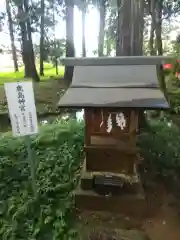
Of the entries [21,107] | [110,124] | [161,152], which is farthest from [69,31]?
[110,124]

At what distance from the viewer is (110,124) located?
9.98ft

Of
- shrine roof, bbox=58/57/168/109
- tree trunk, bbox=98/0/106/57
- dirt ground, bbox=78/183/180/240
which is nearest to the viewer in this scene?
shrine roof, bbox=58/57/168/109

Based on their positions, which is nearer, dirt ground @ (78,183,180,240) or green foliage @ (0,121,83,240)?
dirt ground @ (78,183,180,240)

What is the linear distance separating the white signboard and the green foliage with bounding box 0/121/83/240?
0.94 meters

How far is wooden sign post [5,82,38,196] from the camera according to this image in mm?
3084

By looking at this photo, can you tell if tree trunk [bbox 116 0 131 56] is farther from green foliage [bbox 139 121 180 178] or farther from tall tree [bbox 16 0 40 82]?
tall tree [bbox 16 0 40 82]

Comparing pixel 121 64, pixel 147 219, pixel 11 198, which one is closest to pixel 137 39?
pixel 121 64

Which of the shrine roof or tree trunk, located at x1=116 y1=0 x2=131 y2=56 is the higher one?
tree trunk, located at x1=116 y1=0 x2=131 y2=56

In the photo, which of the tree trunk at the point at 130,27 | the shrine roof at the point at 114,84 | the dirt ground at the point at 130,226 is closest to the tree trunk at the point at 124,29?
Result: the tree trunk at the point at 130,27

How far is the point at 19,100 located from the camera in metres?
3.11

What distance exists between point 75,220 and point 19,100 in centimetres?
163

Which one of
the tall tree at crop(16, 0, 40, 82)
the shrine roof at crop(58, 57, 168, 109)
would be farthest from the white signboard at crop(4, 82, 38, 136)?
the tall tree at crop(16, 0, 40, 82)

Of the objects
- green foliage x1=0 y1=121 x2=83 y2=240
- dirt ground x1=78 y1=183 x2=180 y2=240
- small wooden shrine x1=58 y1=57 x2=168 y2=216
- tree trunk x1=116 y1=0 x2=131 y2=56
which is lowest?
dirt ground x1=78 y1=183 x2=180 y2=240

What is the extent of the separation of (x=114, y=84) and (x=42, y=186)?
68.4 inches
